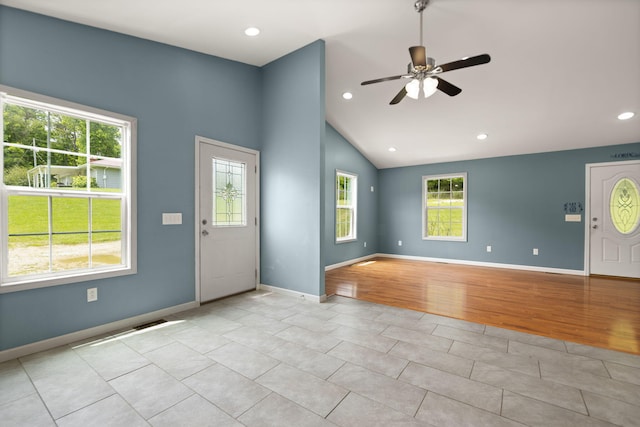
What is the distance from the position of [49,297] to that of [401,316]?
3.40 meters

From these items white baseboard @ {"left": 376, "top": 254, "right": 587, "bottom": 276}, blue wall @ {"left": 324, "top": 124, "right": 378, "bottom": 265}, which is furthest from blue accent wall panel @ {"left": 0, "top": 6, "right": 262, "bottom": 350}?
white baseboard @ {"left": 376, "top": 254, "right": 587, "bottom": 276}

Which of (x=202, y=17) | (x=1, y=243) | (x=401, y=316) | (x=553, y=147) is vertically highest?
(x=202, y=17)

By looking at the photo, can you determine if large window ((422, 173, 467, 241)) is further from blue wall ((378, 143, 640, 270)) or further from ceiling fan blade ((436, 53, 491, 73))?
ceiling fan blade ((436, 53, 491, 73))

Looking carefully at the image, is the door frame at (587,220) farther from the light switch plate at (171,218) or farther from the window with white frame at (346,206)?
the light switch plate at (171,218)

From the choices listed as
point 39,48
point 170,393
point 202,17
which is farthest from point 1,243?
point 202,17

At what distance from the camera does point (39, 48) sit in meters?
2.46

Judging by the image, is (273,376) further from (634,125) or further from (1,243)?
(634,125)

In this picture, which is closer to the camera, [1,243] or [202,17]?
[1,243]

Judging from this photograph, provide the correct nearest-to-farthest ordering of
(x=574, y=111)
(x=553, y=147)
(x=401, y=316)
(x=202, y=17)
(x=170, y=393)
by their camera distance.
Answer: (x=170, y=393) < (x=202, y=17) < (x=401, y=316) < (x=574, y=111) < (x=553, y=147)

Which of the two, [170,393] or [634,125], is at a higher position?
[634,125]

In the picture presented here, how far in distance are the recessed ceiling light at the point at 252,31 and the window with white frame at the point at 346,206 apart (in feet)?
11.0

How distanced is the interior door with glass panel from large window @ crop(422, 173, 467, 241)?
15.6 ft

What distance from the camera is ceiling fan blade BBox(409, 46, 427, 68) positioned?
248 cm

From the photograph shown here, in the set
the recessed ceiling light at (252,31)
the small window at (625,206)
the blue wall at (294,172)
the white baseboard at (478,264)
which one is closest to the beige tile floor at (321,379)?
the blue wall at (294,172)
